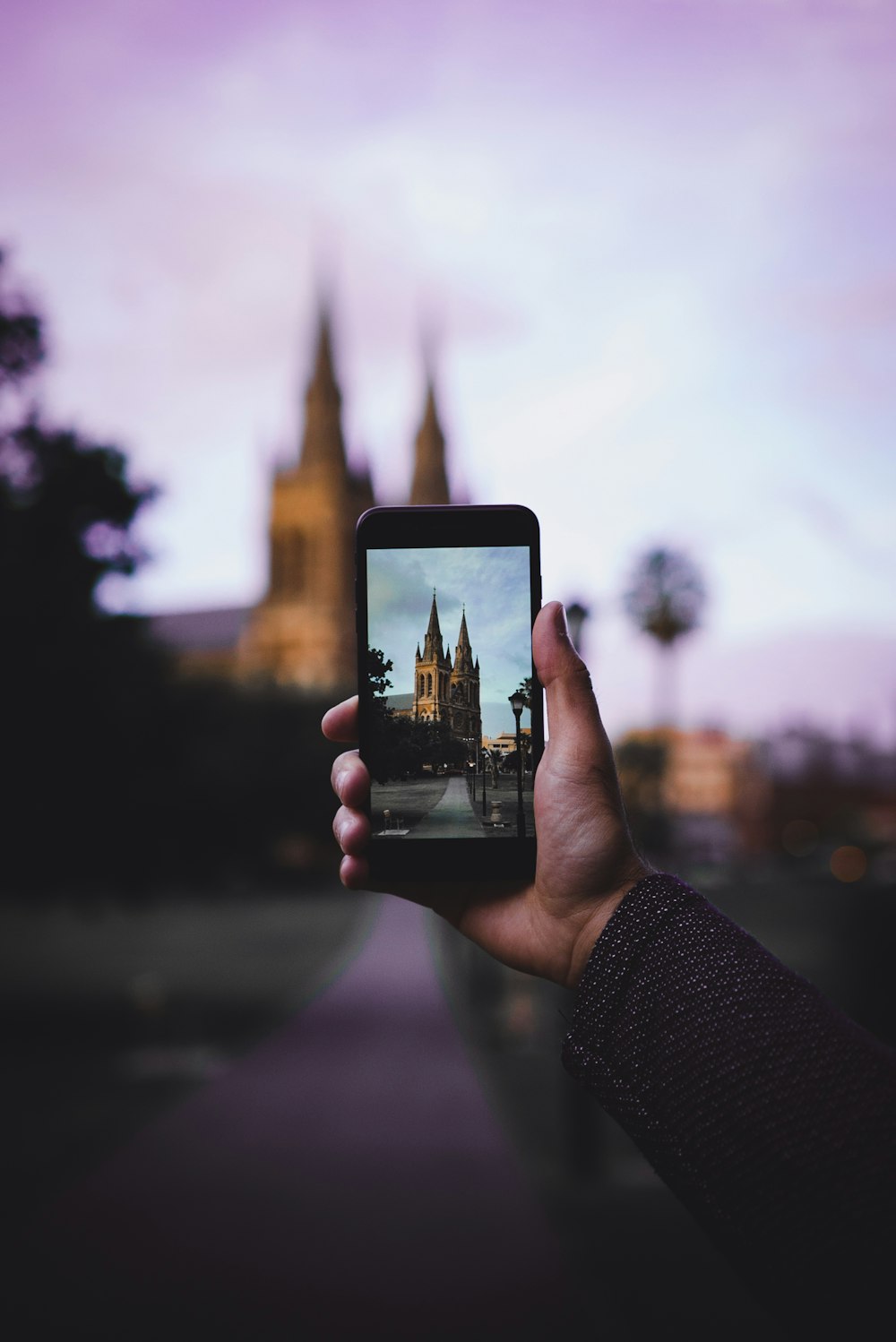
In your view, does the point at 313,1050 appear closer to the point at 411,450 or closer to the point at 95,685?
the point at 95,685

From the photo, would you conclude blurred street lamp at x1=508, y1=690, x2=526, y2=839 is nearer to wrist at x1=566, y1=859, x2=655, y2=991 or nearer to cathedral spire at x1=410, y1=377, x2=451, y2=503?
wrist at x1=566, y1=859, x2=655, y2=991

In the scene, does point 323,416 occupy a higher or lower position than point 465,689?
higher

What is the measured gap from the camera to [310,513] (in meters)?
117

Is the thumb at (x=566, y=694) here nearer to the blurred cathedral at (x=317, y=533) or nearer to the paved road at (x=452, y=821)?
the paved road at (x=452, y=821)

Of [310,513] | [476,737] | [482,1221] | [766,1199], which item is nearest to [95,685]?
[482,1221]

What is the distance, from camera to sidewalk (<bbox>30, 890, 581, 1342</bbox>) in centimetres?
1091

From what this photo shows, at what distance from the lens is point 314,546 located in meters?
118

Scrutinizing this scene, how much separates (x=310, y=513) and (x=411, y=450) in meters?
12.9

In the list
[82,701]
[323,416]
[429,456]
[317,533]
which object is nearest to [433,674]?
[82,701]

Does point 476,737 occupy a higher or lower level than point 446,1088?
higher

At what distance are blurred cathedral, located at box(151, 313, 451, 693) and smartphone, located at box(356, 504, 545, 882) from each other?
A: 108730mm

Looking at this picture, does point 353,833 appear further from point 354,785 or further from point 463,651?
point 463,651

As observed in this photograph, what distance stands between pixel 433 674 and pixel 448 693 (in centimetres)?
5

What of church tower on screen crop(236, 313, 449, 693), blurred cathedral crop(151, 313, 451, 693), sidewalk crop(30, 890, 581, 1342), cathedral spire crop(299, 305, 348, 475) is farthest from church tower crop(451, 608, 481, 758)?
cathedral spire crop(299, 305, 348, 475)
